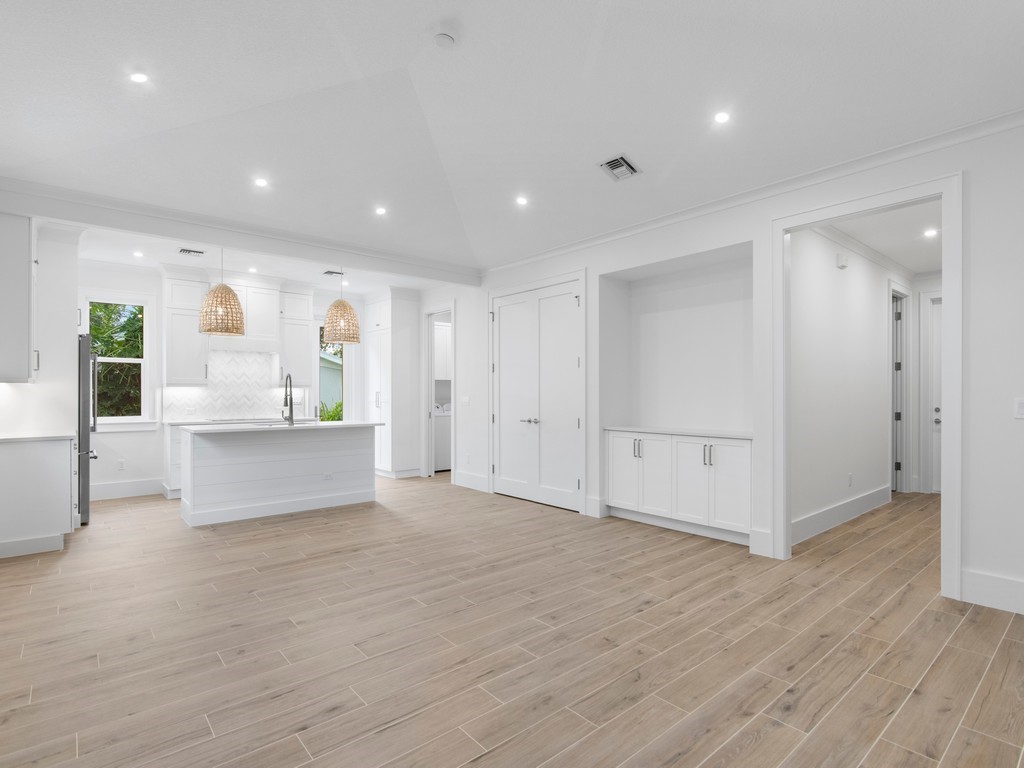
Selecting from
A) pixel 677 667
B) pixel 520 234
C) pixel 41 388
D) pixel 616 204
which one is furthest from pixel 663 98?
pixel 41 388

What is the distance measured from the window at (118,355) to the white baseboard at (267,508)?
90.7 inches

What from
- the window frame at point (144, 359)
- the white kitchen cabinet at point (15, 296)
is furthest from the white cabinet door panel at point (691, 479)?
the window frame at point (144, 359)

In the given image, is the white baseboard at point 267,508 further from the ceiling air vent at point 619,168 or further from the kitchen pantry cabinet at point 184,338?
the ceiling air vent at point 619,168

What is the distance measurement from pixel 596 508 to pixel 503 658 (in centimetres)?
296

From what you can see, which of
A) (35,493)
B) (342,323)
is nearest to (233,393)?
(342,323)

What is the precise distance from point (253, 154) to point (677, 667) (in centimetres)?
426

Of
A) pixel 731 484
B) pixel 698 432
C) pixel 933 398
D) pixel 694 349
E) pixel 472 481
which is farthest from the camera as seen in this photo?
pixel 472 481

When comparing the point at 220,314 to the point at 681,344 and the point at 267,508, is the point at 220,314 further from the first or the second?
the point at 681,344

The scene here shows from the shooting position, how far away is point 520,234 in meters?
5.53

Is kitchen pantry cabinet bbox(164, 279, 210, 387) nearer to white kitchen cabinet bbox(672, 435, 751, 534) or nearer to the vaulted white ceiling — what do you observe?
the vaulted white ceiling

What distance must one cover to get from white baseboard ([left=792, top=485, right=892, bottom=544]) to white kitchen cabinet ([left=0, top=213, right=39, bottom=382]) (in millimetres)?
6138

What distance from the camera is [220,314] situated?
209 inches

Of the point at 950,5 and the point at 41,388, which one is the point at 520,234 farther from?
the point at 41,388

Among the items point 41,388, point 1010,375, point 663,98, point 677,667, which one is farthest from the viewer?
point 41,388
